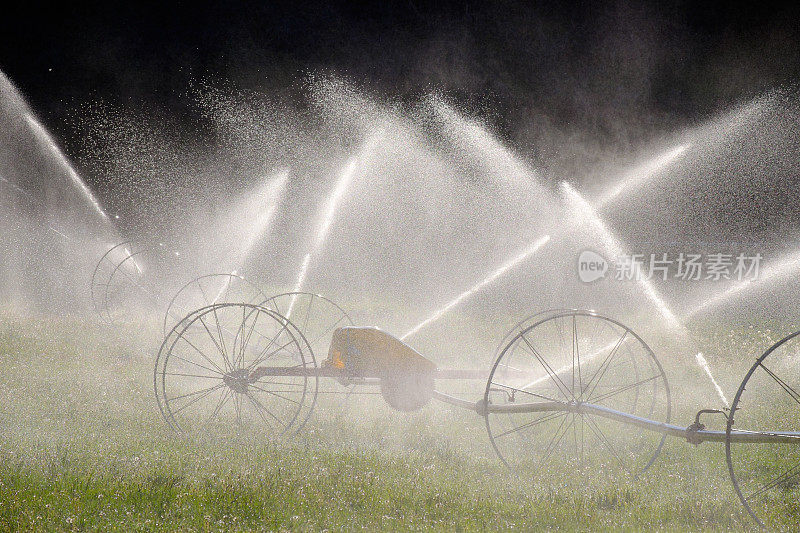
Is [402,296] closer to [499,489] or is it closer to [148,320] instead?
[148,320]

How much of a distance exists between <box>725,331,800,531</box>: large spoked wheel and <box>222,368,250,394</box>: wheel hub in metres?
6.08

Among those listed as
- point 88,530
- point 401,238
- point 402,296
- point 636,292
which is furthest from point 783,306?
point 88,530

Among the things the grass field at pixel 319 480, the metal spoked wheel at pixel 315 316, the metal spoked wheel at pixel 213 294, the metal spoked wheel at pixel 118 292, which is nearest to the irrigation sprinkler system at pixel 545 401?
the grass field at pixel 319 480

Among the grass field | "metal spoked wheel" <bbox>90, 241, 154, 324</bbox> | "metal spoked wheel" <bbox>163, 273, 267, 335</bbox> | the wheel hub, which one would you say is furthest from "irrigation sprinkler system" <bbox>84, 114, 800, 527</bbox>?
"metal spoked wheel" <bbox>90, 241, 154, 324</bbox>

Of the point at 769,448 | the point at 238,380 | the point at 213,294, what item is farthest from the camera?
the point at 213,294

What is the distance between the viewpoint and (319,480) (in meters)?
7.19

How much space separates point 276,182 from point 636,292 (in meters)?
16.1

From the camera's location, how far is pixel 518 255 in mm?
22109

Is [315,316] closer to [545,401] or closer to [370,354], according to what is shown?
[370,354]

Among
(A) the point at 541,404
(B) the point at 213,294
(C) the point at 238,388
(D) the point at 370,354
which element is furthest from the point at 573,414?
(B) the point at 213,294

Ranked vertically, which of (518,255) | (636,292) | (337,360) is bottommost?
(337,360)

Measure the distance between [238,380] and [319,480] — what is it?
2.51m

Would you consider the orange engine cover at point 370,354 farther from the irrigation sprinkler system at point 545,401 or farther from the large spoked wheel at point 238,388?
the large spoked wheel at point 238,388

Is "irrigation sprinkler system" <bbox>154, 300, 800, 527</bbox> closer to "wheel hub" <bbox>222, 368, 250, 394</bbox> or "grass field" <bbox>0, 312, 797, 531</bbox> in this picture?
"wheel hub" <bbox>222, 368, 250, 394</bbox>
